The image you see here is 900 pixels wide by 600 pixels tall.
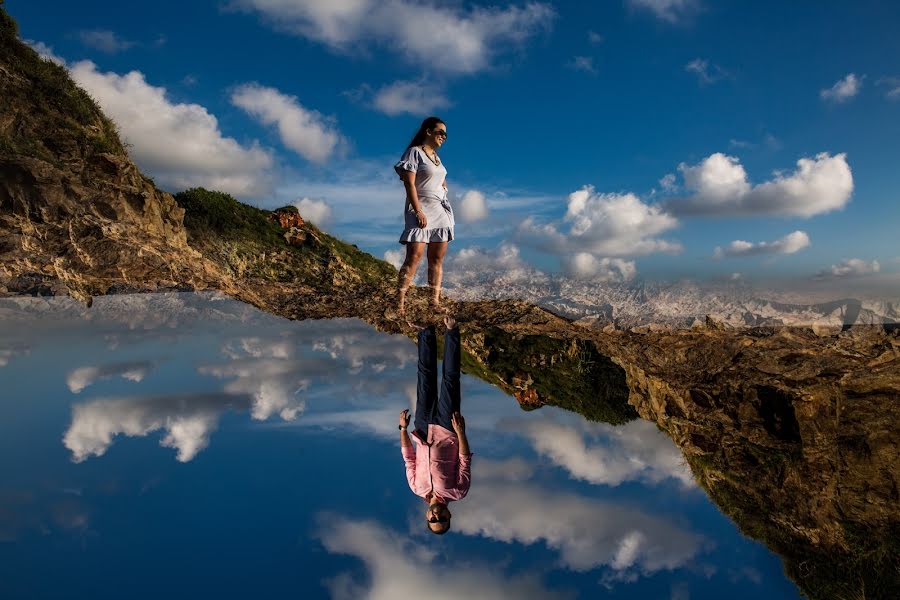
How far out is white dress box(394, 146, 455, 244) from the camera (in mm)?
4055

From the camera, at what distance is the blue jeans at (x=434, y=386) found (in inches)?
236

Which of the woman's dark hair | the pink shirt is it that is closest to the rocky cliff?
the pink shirt

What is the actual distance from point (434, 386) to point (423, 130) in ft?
11.5

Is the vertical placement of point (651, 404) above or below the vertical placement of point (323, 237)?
below

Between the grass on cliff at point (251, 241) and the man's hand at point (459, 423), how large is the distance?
9.21 ft

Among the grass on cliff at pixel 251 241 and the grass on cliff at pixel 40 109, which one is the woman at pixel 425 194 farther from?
the grass on cliff at pixel 40 109

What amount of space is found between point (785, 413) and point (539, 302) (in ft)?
12.4

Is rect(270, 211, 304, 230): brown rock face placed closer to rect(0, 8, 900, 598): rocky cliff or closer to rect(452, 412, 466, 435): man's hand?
rect(0, 8, 900, 598): rocky cliff

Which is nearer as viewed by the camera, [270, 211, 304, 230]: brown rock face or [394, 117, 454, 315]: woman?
[394, 117, 454, 315]: woman

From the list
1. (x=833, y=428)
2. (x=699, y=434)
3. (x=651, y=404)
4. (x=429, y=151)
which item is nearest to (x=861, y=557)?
(x=833, y=428)

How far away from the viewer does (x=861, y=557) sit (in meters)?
6.29

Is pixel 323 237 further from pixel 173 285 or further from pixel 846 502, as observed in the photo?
pixel 846 502

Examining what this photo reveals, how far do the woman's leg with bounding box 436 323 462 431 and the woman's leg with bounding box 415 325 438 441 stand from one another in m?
0.25

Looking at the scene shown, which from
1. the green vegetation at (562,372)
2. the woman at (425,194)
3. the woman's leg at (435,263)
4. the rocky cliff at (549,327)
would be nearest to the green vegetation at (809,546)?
the rocky cliff at (549,327)
